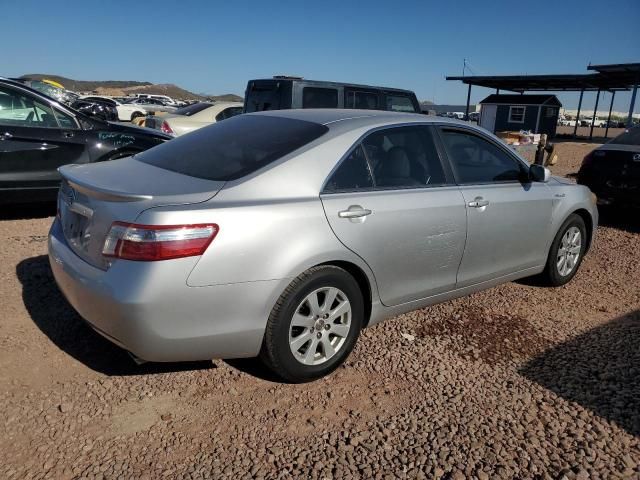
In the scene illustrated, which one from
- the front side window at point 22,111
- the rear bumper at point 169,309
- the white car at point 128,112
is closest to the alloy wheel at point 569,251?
the rear bumper at point 169,309

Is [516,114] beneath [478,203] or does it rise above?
beneath

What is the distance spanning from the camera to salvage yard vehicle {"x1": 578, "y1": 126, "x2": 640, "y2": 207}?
7.30 meters

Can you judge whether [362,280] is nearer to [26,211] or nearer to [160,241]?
[160,241]

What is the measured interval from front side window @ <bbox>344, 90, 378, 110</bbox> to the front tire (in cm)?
619

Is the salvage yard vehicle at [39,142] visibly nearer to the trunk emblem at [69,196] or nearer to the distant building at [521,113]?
the trunk emblem at [69,196]

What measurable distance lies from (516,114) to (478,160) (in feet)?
123

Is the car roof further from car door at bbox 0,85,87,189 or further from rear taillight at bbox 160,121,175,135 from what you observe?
rear taillight at bbox 160,121,175,135

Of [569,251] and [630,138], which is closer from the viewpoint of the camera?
[569,251]

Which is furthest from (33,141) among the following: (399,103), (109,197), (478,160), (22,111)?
(399,103)

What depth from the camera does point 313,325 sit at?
9.89 feet

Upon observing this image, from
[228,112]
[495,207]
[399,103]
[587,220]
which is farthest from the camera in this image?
[228,112]

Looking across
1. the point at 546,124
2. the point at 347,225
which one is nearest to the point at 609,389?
the point at 347,225

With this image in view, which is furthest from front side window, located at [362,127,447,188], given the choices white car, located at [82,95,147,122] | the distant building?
the distant building

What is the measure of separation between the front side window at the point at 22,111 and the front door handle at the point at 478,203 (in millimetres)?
4826
